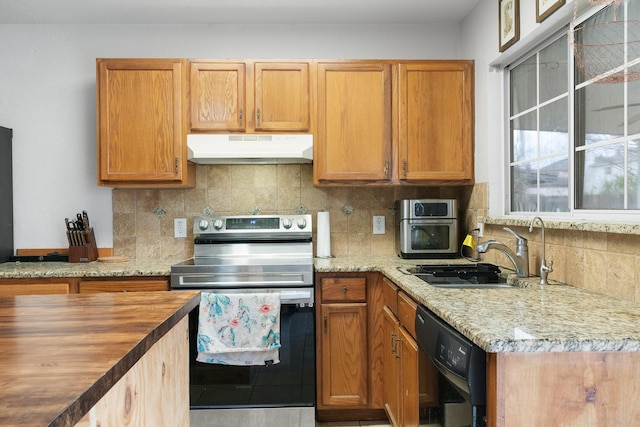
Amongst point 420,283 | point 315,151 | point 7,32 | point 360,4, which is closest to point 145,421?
point 420,283

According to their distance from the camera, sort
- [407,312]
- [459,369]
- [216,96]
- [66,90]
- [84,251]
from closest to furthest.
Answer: [459,369]
[407,312]
[216,96]
[84,251]
[66,90]

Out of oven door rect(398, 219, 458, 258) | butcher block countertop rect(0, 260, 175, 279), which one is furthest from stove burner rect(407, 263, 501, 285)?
butcher block countertop rect(0, 260, 175, 279)

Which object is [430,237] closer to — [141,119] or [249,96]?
[249,96]

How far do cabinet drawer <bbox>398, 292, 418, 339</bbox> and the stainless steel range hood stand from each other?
3.74 ft

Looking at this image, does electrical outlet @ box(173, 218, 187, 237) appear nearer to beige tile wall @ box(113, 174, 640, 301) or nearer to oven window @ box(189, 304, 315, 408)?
beige tile wall @ box(113, 174, 640, 301)

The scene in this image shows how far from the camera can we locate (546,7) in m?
2.07

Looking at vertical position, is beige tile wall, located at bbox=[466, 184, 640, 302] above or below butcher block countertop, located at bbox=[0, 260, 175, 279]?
above

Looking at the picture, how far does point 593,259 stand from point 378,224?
163 centimetres

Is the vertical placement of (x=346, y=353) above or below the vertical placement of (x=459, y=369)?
below

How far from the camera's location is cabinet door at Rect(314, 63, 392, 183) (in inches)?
114

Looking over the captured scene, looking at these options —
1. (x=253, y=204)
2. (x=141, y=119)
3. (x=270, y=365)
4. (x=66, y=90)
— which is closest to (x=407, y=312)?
(x=270, y=365)

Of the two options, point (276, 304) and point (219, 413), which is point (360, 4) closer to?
point (276, 304)

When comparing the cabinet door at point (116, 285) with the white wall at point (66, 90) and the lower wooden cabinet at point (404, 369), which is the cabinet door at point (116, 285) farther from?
the lower wooden cabinet at point (404, 369)

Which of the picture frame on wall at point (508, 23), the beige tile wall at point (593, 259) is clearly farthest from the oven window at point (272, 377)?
the picture frame on wall at point (508, 23)
